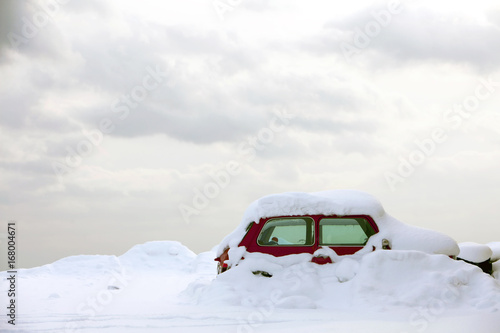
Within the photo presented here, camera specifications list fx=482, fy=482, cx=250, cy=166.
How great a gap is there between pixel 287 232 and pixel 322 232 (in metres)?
0.62

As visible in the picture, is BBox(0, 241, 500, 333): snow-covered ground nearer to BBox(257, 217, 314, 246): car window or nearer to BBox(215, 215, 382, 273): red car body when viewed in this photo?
BBox(215, 215, 382, 273): red car body

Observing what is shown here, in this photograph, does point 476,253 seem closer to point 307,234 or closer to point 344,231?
point 344,231

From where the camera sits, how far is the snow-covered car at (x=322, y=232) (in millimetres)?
8352

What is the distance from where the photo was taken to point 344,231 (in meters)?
8.51

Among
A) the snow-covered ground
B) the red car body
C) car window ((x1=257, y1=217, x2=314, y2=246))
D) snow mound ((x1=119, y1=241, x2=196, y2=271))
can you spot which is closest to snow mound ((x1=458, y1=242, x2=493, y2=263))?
the snow-covered ground

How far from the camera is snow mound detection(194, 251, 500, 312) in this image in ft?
23.9

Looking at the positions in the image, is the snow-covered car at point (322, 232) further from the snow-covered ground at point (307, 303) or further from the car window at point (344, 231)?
the snow-covered ground at point (307, 303)

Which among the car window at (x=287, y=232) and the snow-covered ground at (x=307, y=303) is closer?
the snow-covered ground at (x=307, y=303)

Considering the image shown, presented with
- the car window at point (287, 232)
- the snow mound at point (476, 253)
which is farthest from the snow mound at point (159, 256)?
the snow mound at point (476, 253)

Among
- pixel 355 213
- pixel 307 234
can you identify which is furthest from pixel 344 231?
pixel 307 234

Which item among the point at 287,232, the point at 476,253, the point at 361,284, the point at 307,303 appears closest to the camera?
the point at 307,303

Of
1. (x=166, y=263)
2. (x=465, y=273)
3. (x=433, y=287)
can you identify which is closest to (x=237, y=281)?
(x=433, y=287)

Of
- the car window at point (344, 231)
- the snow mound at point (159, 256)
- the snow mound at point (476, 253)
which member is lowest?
the snow mound at point (476, 253)

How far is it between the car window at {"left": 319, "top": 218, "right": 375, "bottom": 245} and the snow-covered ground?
38cm
